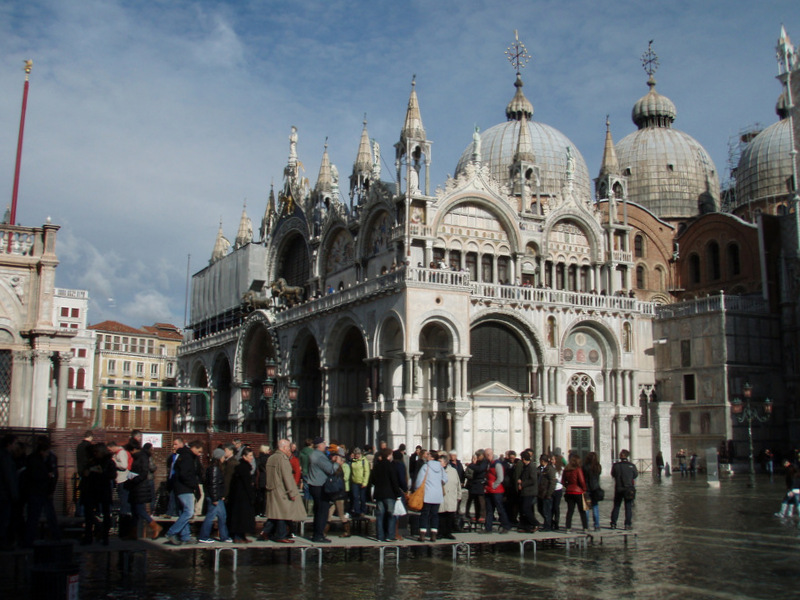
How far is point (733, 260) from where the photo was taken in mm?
51875

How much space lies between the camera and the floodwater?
12086mm

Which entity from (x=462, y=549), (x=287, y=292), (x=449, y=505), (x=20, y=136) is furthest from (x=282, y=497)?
(x=287, y=292)

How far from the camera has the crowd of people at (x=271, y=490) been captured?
14.8 meters

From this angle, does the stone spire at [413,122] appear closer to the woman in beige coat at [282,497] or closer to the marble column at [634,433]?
the marble column at [634,433]

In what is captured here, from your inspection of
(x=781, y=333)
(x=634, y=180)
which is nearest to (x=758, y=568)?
(x=781, y=333)

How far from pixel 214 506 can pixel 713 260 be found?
44636 millimetres

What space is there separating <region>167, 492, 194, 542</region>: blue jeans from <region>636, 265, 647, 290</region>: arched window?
43920 millimetres

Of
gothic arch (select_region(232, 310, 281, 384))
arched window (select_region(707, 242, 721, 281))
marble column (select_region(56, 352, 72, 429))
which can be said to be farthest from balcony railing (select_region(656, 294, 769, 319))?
marble column (select_region(56, 352, 72, 429))

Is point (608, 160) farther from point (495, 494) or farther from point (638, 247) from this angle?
point (495, 494)

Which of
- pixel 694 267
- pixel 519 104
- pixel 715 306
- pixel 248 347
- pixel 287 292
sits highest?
pixel 519 104

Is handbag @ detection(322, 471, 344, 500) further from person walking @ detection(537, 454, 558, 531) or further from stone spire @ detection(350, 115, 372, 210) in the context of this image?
stone spire @ detection(350, 115, 372, 210)

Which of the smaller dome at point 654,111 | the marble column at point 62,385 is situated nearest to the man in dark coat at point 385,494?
the marble column at point 62,385

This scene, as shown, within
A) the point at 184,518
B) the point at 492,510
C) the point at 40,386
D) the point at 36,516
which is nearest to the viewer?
the point at 36,516

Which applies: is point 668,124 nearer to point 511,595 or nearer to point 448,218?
point 448,218
